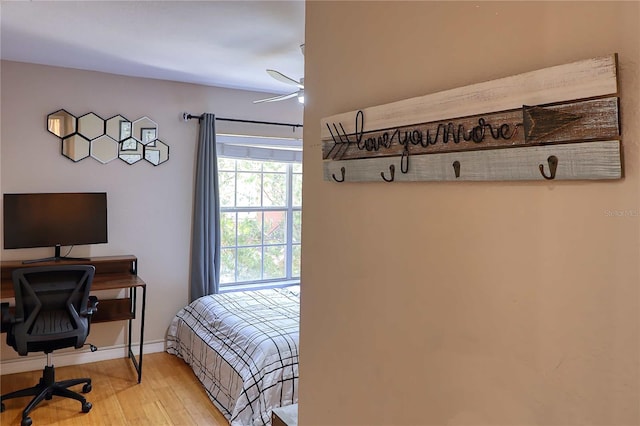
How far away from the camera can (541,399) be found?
0.74 m

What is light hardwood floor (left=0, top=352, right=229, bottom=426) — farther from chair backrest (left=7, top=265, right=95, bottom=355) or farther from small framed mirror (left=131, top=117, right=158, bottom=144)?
small framed mirror (left=131, top=117, right=158, bottom=144)

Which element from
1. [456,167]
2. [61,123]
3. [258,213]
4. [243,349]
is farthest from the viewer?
[258,213]

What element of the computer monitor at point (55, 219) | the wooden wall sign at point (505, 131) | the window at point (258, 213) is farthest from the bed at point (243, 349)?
the wooden wall sign at point (505, 131)

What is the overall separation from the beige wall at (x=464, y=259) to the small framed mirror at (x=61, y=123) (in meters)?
3.20

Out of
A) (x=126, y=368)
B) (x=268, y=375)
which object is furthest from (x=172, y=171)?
(x=268, y=375)

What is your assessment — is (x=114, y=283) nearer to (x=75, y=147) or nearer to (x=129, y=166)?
(x=129, y=166)

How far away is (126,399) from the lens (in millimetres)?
3238

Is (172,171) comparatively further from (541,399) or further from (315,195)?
(541,399)

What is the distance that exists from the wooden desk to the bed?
436 mm

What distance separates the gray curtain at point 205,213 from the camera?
4.25 metres

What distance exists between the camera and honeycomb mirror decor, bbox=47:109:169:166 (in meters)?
3.78

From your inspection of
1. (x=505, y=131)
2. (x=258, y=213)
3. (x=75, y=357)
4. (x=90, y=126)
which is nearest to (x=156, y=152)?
(x=90, y=126)

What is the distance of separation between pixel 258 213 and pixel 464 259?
410 centimetres

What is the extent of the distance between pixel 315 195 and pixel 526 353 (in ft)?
2.29
